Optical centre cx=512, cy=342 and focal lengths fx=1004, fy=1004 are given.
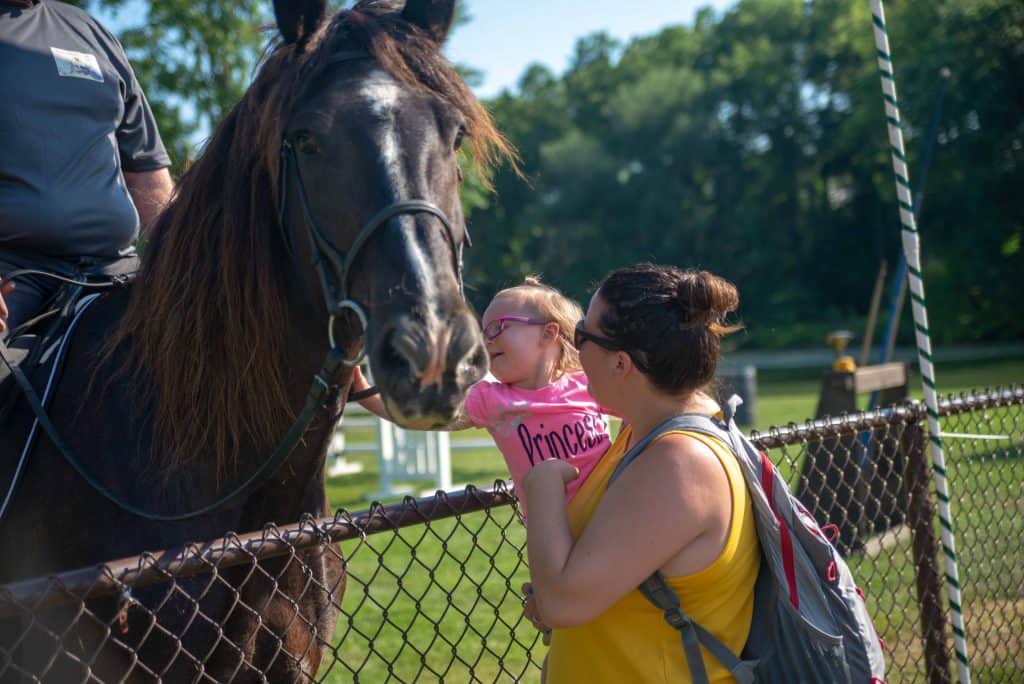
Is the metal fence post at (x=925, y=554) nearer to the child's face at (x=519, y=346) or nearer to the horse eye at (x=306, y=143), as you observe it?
the child's face at (x=519, y=346)

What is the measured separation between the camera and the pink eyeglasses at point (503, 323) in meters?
3.03

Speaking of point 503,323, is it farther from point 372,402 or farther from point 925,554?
point 925,554

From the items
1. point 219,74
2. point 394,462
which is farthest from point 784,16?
point 394,462

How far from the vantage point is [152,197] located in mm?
3557

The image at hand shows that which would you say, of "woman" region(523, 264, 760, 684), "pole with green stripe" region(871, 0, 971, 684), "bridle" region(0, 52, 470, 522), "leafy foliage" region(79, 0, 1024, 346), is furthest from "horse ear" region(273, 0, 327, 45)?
"leafy foliage" region(79, 0, 1024, 346)

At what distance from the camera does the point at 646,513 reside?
2006 millimetres

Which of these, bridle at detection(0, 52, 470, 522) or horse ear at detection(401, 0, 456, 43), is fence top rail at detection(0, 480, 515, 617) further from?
horse ear at detection(401, 0, 456, 43)

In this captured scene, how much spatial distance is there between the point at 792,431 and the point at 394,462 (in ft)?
28.0

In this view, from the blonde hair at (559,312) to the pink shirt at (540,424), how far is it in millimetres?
114

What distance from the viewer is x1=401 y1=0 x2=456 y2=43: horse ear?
259 cm

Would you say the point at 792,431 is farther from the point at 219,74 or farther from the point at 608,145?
the point at 608,145

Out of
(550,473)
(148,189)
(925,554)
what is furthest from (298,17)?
(925,554)

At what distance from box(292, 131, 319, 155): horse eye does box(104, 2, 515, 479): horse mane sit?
0.36 feet

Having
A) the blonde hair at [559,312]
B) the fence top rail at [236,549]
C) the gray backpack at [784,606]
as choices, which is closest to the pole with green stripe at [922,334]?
the fence top rail at [236,549]
